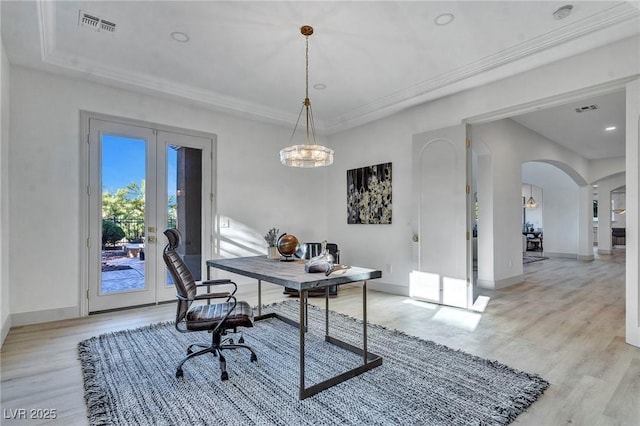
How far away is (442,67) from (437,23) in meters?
0.95

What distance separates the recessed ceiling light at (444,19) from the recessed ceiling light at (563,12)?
87 centimetres

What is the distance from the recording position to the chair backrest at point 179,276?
2.40 m

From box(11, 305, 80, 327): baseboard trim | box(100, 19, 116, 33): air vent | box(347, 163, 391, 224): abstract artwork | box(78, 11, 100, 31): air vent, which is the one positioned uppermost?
box(78, 11, 100, 31): air vent

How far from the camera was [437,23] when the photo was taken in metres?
3.03

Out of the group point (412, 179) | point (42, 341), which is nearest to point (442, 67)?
point (412, 179)

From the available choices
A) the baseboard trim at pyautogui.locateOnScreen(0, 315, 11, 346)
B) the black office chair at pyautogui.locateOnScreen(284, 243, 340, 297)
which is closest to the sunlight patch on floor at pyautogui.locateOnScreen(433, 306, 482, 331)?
the black office chair at pyautogui.locateOnScreen(284, 243, 340, 297)

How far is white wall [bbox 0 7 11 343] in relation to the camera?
3.08m

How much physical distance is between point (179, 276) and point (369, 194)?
12.8 feet

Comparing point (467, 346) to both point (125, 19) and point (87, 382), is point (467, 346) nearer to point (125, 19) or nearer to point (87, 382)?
point (87, 382)

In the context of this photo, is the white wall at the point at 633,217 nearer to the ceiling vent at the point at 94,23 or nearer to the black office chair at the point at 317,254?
the black office chair at the point at 317,254

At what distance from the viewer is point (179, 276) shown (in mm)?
2443

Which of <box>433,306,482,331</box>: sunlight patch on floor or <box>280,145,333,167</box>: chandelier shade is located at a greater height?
<box>280,145,333,167</box>: chandelier shade

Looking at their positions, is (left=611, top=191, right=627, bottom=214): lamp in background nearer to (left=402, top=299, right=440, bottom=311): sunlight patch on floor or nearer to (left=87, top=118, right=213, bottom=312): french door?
(left=402, top=299, right=440, bottom=311): sunlight patch on floor

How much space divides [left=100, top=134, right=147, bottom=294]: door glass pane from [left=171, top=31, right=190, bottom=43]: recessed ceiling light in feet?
5.70
